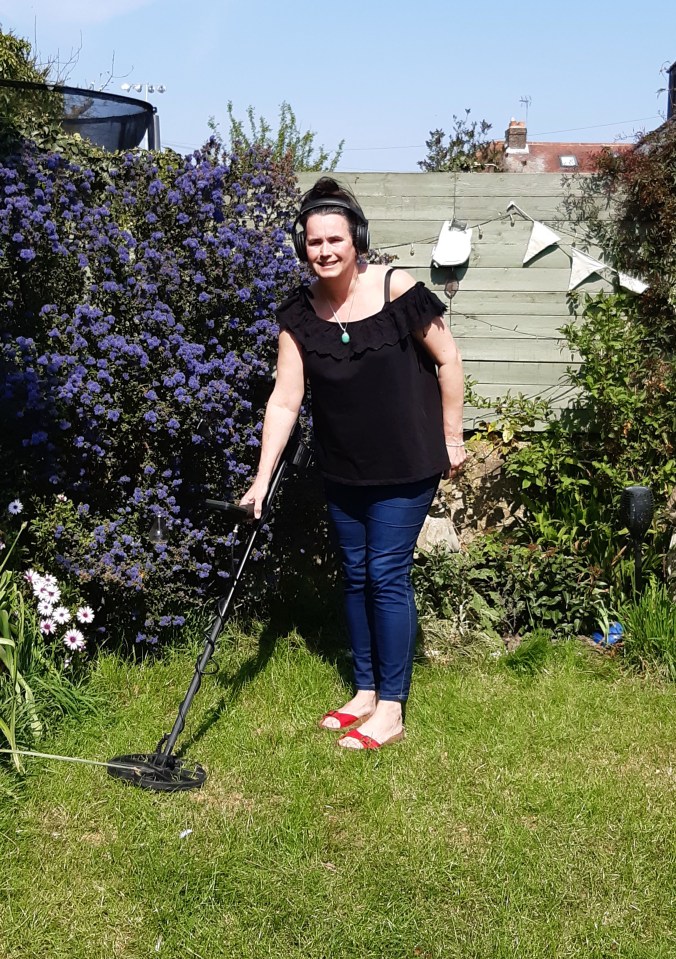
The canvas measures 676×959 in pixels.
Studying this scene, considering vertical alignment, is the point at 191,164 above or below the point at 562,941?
above

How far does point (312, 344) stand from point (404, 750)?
145 cm

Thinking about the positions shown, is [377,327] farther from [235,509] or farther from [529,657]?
[529,657]

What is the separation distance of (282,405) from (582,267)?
2.11 meters

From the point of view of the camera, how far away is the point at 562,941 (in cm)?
236

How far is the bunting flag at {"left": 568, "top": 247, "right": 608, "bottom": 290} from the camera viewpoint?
182 inches

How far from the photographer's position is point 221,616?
10.5ft

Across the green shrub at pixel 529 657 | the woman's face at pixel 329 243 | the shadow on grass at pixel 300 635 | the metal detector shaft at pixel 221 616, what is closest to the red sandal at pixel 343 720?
the shadow on grass at pixel 300 635

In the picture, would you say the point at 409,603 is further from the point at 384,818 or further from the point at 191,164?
the point at 191,164

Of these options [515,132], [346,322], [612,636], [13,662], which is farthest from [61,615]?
[515,132]

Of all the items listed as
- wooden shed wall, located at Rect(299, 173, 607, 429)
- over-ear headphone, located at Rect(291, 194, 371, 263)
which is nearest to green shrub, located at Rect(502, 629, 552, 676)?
wooden shed wall, located at Rect(299, 173, 607, 429)

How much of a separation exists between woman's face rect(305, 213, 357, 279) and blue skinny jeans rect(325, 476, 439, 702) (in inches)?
29.9

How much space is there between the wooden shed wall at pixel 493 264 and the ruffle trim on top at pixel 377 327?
5.39 feet

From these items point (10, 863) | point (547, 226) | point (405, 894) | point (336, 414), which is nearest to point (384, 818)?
point (405, 894)

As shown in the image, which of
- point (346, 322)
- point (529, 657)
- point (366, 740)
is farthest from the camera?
point (529, 657)
